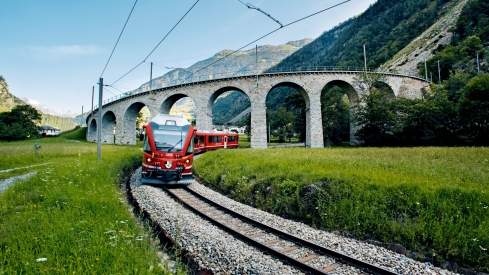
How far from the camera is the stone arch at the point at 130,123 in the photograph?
5162cm

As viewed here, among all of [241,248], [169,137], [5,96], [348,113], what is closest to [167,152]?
[169,137]

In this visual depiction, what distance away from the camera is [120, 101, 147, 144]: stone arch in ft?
169

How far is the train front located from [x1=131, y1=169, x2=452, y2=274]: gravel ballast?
3.52 metres

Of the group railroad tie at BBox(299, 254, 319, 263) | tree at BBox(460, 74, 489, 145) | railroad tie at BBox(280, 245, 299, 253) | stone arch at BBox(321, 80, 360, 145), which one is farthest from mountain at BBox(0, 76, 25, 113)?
tree at BBox(460, 74, 489, 145)

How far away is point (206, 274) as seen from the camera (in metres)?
5.04

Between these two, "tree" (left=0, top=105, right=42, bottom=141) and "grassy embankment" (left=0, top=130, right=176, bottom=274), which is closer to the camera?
"grassy embankment" (left=0, top=130, right=176, bottom=274)

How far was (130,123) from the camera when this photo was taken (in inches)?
2111

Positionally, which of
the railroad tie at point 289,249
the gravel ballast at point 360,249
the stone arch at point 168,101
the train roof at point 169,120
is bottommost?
the gravel ballast at point 360,249

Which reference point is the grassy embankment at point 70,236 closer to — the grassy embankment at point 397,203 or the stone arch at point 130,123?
the grassy embankment at point 397,203

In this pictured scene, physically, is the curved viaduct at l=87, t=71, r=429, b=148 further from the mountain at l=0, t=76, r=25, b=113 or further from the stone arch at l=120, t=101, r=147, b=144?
the mountain at l=0, t=76, r=25, b=113

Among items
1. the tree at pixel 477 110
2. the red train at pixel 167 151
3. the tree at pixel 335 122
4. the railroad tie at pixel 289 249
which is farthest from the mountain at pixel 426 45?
the railroad tie at pixel 289 249

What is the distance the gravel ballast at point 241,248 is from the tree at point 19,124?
243 feet

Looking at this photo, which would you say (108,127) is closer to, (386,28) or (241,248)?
(241,248)

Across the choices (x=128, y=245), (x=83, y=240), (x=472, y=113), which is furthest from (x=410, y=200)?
(x=472, y=113)
